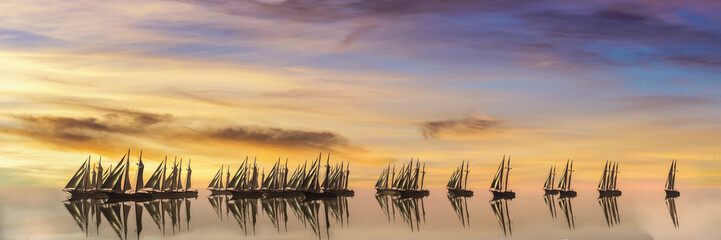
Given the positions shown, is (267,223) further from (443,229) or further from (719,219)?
(719,219)

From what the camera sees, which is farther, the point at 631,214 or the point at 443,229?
the point at 631,214

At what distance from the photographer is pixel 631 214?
178875 millimetres

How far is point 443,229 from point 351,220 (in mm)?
25353

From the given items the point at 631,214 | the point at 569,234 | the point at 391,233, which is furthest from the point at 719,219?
the point at 391,233

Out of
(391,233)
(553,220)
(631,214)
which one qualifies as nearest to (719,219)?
(631,214)

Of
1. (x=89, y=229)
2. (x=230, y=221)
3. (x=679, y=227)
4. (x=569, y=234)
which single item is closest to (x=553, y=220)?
(x=679, y=227)

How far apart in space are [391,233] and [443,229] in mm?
11874

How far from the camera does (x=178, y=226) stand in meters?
Result: 134

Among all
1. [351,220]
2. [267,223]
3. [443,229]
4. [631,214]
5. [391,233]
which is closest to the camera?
[391,233]

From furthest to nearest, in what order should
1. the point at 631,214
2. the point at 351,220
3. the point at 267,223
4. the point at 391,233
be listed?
the point at 631,214, the point at 351,220, the point at 267,223, the point at 391,233

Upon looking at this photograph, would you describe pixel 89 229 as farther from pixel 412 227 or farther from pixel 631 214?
pixel 631 214

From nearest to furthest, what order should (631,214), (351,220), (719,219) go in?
(351,220) < (719,219) < (631,214)

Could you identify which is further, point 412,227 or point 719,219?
point 719,219

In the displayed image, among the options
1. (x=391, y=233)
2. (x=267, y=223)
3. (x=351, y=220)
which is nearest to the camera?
(x=391, y=233)
